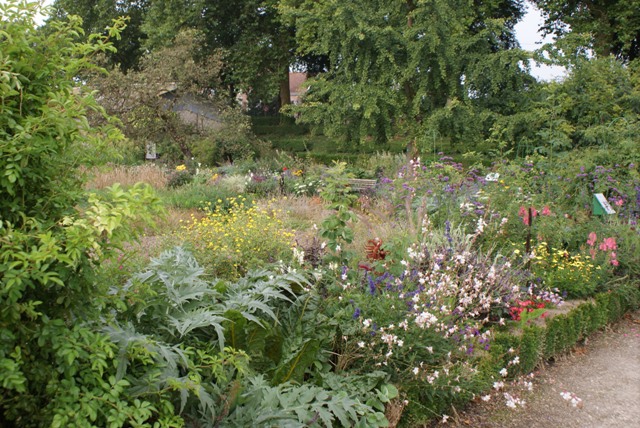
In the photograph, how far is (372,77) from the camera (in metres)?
15.5

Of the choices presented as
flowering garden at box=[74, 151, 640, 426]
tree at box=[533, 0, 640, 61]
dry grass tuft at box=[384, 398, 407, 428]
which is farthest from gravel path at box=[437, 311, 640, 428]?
tree at box=[533, 0, 640, 61]

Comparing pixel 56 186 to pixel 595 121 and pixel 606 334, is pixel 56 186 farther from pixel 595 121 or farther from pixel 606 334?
A: pixel 595 121

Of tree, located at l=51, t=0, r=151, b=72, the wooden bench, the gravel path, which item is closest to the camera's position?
the gravel path

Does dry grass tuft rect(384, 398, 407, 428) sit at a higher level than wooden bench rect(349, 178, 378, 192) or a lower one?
lower

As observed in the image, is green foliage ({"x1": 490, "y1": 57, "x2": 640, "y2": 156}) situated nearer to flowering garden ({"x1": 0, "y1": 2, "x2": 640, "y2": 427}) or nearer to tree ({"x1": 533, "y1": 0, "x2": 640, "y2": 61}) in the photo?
flowering garden ({"x1": 0, "y1": 2, "x2": 640, "y2": 427})

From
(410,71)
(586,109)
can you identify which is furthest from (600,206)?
(410,71)

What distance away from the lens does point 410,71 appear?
14906 mm

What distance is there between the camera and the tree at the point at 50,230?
187 cm

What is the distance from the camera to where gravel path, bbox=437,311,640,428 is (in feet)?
12.4

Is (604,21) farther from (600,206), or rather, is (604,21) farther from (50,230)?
(50,230)

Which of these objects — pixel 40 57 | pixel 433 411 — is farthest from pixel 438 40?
pixel 40 57

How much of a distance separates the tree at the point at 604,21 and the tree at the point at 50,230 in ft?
62.2

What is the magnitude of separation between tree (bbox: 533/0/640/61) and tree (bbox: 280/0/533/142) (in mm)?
4812

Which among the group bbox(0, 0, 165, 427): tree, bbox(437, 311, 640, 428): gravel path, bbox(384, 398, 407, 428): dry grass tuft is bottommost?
bbox(437, 311, 640, 428): gravel path
